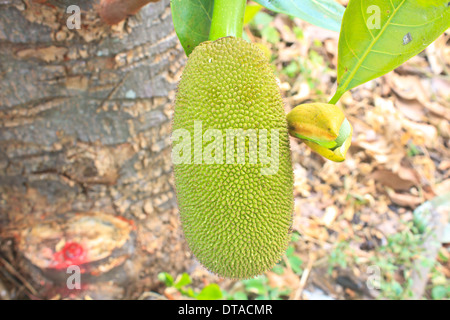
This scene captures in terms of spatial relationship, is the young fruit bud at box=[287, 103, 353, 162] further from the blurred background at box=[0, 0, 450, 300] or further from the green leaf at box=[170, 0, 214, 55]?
the blurred background at box=[0, 0, 450, 300]

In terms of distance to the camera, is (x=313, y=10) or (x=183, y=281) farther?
(x=183, y=281)

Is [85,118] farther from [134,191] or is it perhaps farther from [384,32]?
[384,32]

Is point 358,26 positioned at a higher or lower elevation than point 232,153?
higher

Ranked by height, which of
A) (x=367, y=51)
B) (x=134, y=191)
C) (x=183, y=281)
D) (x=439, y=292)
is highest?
(x=367, y=51)

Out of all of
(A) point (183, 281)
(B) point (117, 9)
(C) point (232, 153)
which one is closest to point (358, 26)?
(C) point (232, 153)

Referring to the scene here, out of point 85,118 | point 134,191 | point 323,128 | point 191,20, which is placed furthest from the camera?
point 134,191

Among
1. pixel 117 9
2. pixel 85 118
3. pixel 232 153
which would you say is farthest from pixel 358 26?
pixel 85 118

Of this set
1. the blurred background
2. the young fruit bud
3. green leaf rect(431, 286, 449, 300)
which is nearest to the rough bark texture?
the blurred background

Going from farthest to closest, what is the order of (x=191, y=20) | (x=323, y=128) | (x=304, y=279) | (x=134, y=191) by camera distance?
(x=304, y=279) < (x=134, y=191) < (x=191, y=20) < (x=323, y=128)
